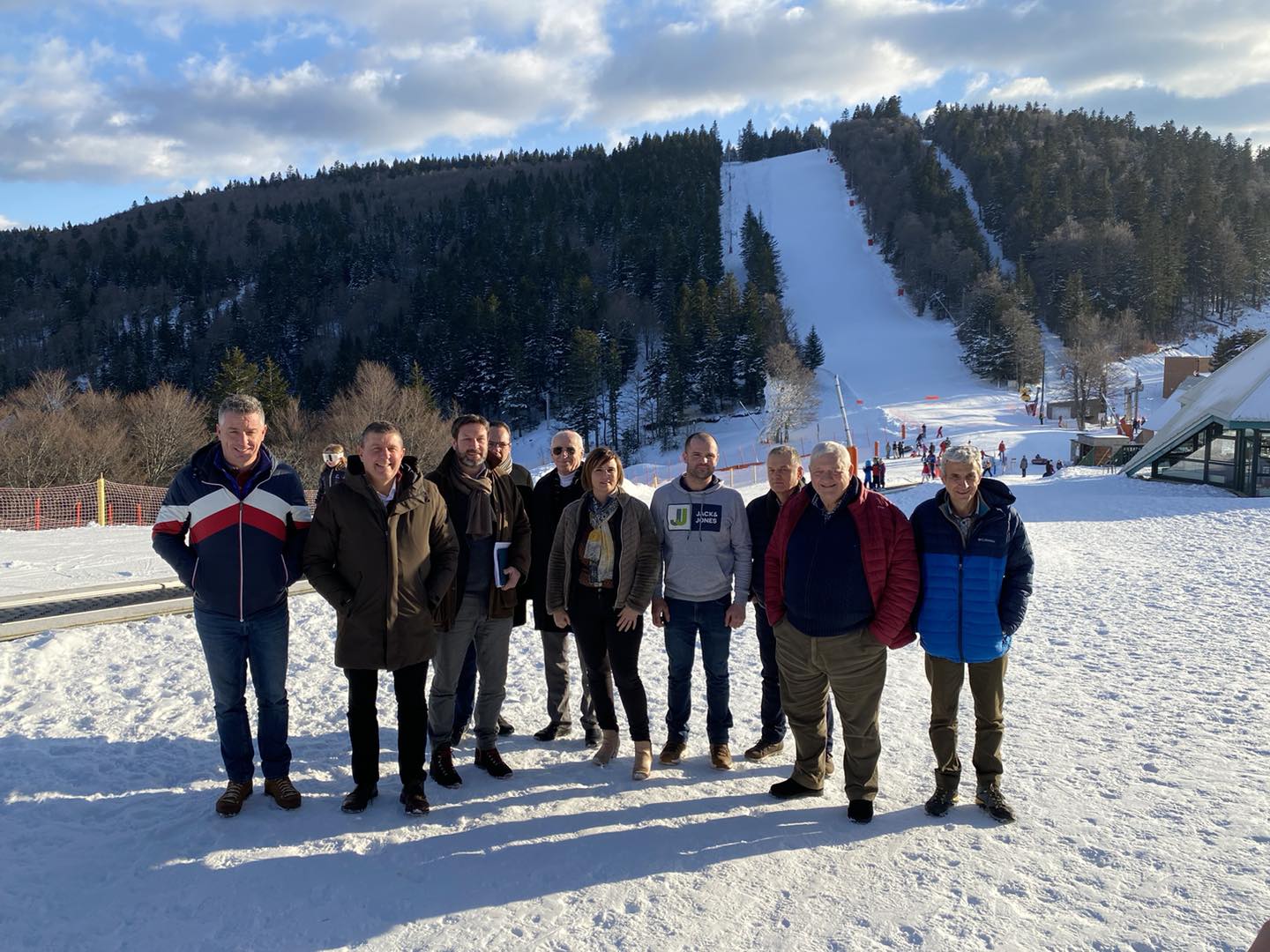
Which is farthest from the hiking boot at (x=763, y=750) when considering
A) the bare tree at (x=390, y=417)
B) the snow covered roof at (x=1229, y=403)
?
the bare tree at (x=390, y=417)

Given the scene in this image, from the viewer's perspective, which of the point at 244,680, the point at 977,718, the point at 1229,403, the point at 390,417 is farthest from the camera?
the point at 390,417

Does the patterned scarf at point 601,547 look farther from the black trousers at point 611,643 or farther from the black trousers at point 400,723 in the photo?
the black trousers at point 400,723

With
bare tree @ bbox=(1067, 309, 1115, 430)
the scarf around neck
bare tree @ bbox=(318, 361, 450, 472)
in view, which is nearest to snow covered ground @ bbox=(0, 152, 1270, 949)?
the scarf around neck

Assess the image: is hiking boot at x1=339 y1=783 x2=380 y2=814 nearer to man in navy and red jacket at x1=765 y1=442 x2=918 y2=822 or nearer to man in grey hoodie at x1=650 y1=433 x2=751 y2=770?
man in grey hoodie at x1=650 y1=433 x2=751 y2=770

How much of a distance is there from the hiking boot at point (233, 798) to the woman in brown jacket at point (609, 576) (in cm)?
174

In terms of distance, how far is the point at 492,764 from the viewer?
4.22 meters

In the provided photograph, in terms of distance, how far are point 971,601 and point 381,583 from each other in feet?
9.33

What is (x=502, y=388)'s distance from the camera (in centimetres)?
6550

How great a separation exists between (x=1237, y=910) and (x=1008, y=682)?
304 centimetres

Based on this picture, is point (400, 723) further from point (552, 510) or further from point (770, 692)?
point (770, 692)

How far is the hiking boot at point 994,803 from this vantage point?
373cm

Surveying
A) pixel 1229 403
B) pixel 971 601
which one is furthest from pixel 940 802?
pixel 1229 403

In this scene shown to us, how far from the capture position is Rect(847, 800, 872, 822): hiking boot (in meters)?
3.72

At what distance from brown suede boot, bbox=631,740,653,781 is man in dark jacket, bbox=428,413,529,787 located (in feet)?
2.34
